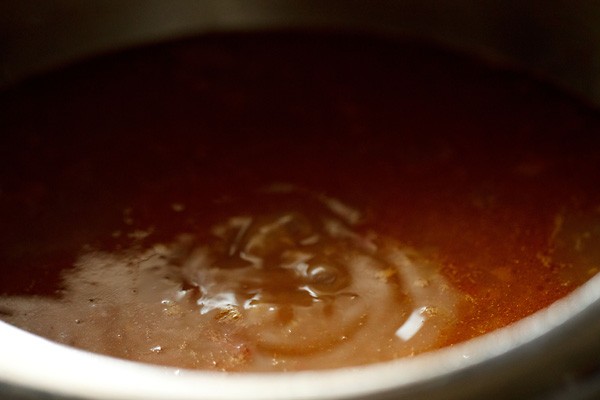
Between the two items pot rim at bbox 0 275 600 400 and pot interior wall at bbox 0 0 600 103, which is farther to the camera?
pot interior wall at bbox 0 0 600 103

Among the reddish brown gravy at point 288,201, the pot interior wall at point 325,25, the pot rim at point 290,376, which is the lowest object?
the pot rim at point 290,376

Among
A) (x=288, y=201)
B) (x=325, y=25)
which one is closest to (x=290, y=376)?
(x=288, y=201)

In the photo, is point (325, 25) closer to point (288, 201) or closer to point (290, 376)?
point (288, 201)

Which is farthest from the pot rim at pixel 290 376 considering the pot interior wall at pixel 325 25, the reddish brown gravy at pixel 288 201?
the pot interior wall at pixel 325 25

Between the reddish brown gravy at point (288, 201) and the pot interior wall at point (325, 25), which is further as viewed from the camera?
the pot interior wall at point (325, 25)

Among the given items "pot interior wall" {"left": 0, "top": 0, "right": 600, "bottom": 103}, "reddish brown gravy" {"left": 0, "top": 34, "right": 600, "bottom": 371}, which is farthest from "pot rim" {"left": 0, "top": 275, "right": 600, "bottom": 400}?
"pot interior wall" {"left": 0, "top": 0, "right": 600, "bottom": 103}

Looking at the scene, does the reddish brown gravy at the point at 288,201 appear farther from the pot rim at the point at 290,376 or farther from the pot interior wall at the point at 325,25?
the pot rim at the point at 290,376

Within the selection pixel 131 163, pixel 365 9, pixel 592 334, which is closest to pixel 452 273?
pixel 592 334

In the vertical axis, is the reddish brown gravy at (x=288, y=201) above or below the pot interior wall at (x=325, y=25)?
below

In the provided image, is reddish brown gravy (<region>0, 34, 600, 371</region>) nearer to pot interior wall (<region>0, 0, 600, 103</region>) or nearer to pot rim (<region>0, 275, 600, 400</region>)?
pot interior wall (<region>0, 0, 600, 103</region>)

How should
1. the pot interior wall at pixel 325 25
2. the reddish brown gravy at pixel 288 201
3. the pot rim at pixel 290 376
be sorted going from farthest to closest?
the pot interior wall at pixel 325 25, the reddish brown gravy at pixel 288 201, the pot rim at pixel 290 376
